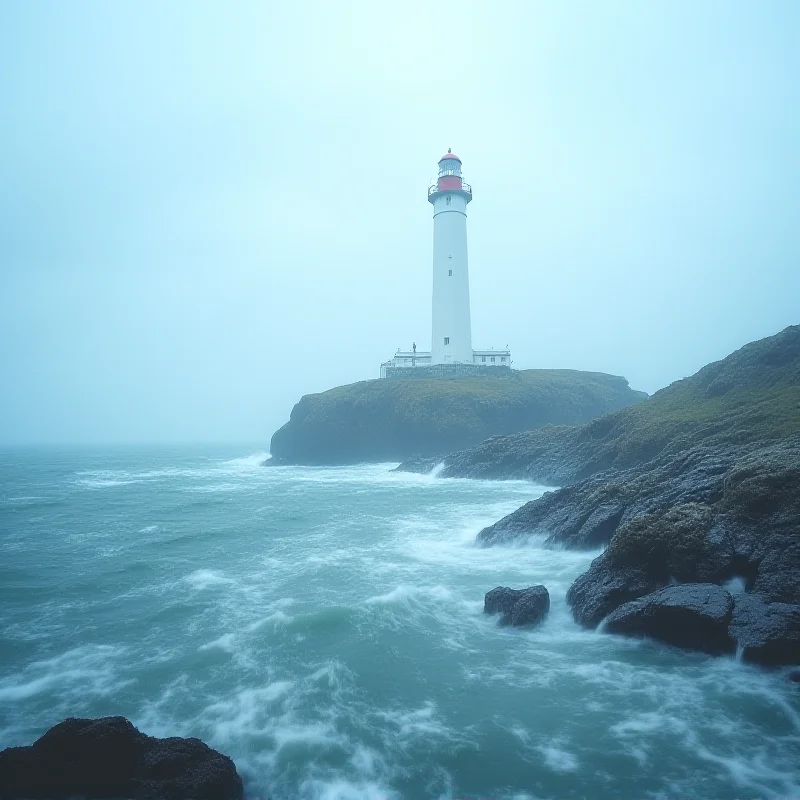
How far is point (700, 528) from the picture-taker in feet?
45.1

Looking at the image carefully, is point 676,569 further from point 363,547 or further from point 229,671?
point 363,547

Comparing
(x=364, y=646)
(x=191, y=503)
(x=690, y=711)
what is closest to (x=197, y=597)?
(x=364, y=646)

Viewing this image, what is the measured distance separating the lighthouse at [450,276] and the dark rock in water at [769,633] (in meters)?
58.5

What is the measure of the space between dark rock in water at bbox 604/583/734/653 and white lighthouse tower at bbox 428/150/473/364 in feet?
188

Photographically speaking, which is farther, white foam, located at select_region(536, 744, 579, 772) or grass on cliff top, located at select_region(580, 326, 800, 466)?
grass on cliff top, located at select_region(580, 326, 800, 466)

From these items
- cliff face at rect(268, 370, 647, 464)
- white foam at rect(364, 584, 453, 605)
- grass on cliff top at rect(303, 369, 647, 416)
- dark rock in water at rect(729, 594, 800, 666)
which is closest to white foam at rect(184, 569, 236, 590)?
white foam at rect(364, 584, 453, 605)

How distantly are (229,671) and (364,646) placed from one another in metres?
3.29

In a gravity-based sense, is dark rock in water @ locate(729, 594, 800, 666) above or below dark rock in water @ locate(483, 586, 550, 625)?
above

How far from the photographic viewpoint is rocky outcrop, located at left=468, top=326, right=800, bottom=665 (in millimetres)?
10898

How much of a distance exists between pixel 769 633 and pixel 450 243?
6131 centimetres

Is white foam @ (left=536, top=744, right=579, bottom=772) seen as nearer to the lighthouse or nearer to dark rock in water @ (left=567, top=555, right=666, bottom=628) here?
dark rock in water @ (left=567, top=555, right=666, bottom=628)

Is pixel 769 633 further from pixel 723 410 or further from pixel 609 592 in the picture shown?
pixel 723 410

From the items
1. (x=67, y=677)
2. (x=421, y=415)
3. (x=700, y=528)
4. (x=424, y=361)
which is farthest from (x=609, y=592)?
(x=424, y=361)

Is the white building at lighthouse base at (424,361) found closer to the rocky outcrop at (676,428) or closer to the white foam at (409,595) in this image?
the rocky outcrop at (676,428)
